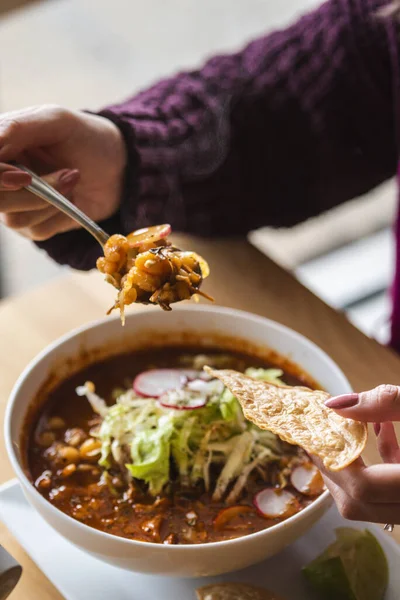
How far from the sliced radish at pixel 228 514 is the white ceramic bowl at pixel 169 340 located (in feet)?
0.32

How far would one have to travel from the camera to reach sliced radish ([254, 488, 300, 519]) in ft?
3.97

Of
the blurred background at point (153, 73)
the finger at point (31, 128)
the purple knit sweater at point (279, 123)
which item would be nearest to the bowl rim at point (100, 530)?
the finger at point (31, 128)

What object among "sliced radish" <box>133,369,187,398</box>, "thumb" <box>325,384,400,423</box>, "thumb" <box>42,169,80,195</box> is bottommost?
"sliced radish" <box>133,369,187,398</box>

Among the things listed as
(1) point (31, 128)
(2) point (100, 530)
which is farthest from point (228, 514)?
(1) point (31, 128)

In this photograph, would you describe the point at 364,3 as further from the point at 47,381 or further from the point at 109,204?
the point at 47,381

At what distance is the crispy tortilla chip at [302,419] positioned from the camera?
1.02m

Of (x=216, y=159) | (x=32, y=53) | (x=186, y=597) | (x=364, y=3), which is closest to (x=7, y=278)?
(x=32, y=53)

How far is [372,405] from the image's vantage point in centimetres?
102

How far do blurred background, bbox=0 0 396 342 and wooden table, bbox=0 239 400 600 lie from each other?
1.32 metres

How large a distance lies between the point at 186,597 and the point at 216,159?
966 mm

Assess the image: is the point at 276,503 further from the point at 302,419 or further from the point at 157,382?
the point at 157,382

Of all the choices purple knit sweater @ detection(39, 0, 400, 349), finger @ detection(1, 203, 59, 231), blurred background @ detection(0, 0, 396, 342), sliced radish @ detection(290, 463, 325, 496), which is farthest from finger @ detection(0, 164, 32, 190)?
blurred background @ detection(0, 0, 396, 342)

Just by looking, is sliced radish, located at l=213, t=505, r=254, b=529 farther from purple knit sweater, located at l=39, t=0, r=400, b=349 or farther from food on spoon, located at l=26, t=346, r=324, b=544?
purple knit sweater, located at l=39, t=0, r=400, b=349

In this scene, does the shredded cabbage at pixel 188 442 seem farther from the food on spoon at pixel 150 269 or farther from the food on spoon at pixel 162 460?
the food on spoon at pixel 150 269
